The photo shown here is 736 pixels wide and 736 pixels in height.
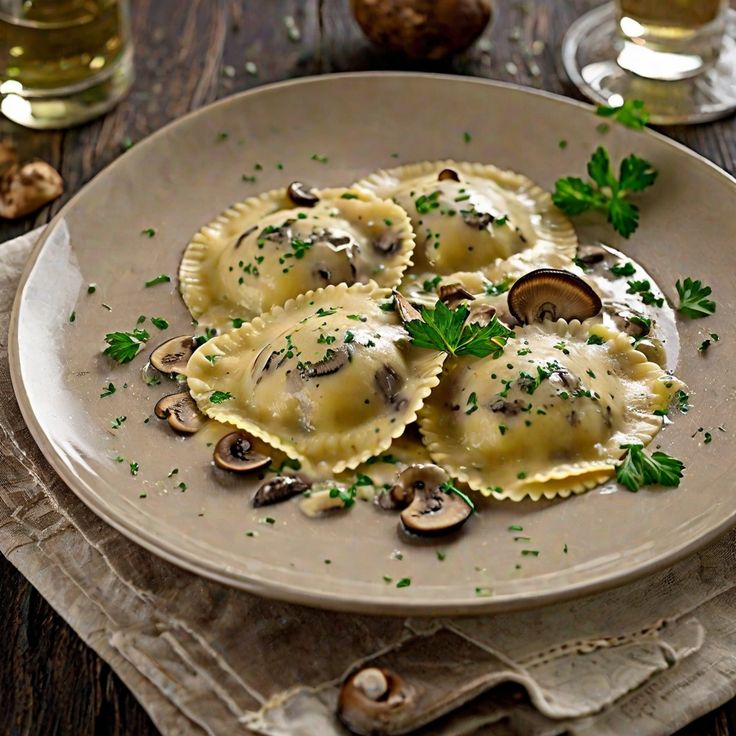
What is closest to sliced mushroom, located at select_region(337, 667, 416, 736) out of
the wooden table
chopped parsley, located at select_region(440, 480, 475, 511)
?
chopped parsley, located at select_region(440, 480, 475, 511)

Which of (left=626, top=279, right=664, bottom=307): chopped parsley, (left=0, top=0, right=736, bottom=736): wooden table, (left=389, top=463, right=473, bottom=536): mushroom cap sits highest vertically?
(left=626, top=279, right=664, bottom=307): chopped parsley

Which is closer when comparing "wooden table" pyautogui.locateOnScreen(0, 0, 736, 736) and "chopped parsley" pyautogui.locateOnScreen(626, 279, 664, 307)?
"chopped parsley" pyautogui.locateOnScreen(626, 279, 664, 307)

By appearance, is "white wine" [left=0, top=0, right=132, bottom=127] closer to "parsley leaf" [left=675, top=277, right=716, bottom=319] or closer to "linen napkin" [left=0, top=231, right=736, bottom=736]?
"linen napkin" [left=0, top=231, right=736, bottom=736]

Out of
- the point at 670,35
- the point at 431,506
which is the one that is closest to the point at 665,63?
the point at 670,35

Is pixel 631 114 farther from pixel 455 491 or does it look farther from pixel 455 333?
pixel 455 491

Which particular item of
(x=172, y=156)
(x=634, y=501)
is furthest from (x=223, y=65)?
(x=634, y=501)

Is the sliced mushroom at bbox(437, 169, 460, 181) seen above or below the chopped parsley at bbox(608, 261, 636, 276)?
above
